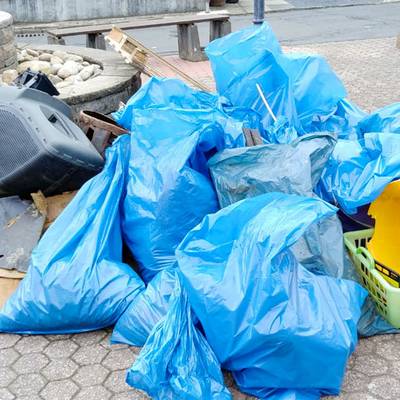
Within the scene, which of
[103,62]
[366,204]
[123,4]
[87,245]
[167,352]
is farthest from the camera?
[123,4]

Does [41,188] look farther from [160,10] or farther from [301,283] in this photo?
[160,10]

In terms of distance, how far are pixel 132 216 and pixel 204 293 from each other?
809mm

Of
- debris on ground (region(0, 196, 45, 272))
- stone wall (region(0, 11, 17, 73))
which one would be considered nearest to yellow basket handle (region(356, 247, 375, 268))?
debris on ground (region(0, 196, 45, 272))

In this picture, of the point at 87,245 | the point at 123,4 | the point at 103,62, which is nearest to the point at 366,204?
the point at 87,245

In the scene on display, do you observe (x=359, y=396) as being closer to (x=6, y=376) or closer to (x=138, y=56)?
(x=6, y=376)

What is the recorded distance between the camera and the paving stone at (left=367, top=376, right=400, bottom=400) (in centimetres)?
267

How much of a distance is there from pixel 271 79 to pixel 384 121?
673mm

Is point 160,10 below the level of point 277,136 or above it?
below

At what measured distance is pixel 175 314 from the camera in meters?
2.69

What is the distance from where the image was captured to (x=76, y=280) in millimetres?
3027

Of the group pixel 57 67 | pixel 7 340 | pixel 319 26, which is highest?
pixel 57 67

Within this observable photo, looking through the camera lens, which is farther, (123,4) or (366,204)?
(123,4)

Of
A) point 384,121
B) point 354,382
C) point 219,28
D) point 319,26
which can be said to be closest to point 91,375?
point 354,382

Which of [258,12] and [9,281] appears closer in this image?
[9,281]
